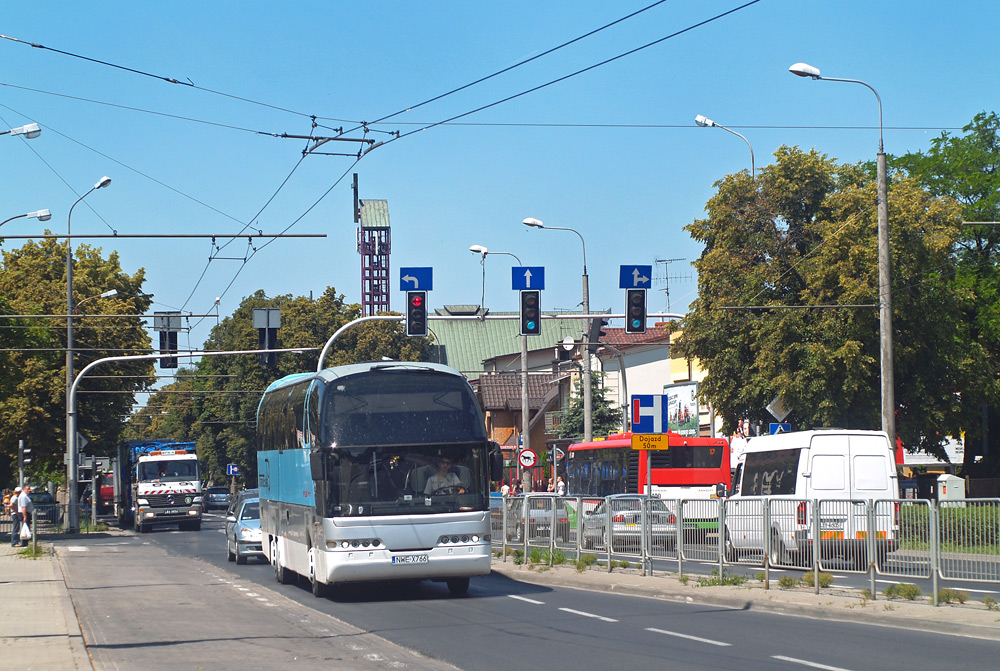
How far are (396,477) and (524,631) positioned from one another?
15.1 feet

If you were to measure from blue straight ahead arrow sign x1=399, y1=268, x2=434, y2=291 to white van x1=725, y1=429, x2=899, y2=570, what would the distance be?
878cm

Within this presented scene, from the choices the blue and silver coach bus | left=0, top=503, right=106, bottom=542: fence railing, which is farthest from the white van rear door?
left=0, top=503, right=106, bottom=542: fence railing

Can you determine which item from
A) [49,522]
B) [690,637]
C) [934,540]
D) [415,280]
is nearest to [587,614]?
[690,637]

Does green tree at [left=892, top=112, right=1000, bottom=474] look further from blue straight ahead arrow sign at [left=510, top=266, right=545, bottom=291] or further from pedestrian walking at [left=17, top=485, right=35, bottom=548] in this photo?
pedestrian walking at [left=17, top=485, right=35, bottom=548]

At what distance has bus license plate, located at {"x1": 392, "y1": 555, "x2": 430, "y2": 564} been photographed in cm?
1733

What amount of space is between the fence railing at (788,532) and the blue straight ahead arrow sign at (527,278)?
6.48 meters

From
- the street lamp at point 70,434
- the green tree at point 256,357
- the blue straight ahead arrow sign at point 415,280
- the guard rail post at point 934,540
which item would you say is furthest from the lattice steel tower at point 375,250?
the guard rail post at point 934,540

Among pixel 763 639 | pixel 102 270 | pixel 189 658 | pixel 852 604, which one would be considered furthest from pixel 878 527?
pixel 102 270

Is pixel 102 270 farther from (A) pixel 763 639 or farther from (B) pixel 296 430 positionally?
(A) pixel 763 639

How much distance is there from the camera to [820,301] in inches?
1358

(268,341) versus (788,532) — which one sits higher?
(268,341)

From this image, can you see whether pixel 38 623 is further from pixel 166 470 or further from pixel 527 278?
pixel 166 470

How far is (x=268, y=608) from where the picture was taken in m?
16.8

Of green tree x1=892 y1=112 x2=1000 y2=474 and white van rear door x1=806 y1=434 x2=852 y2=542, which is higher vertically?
green tree x1=892 y1=112 x2=1000 y2=474
